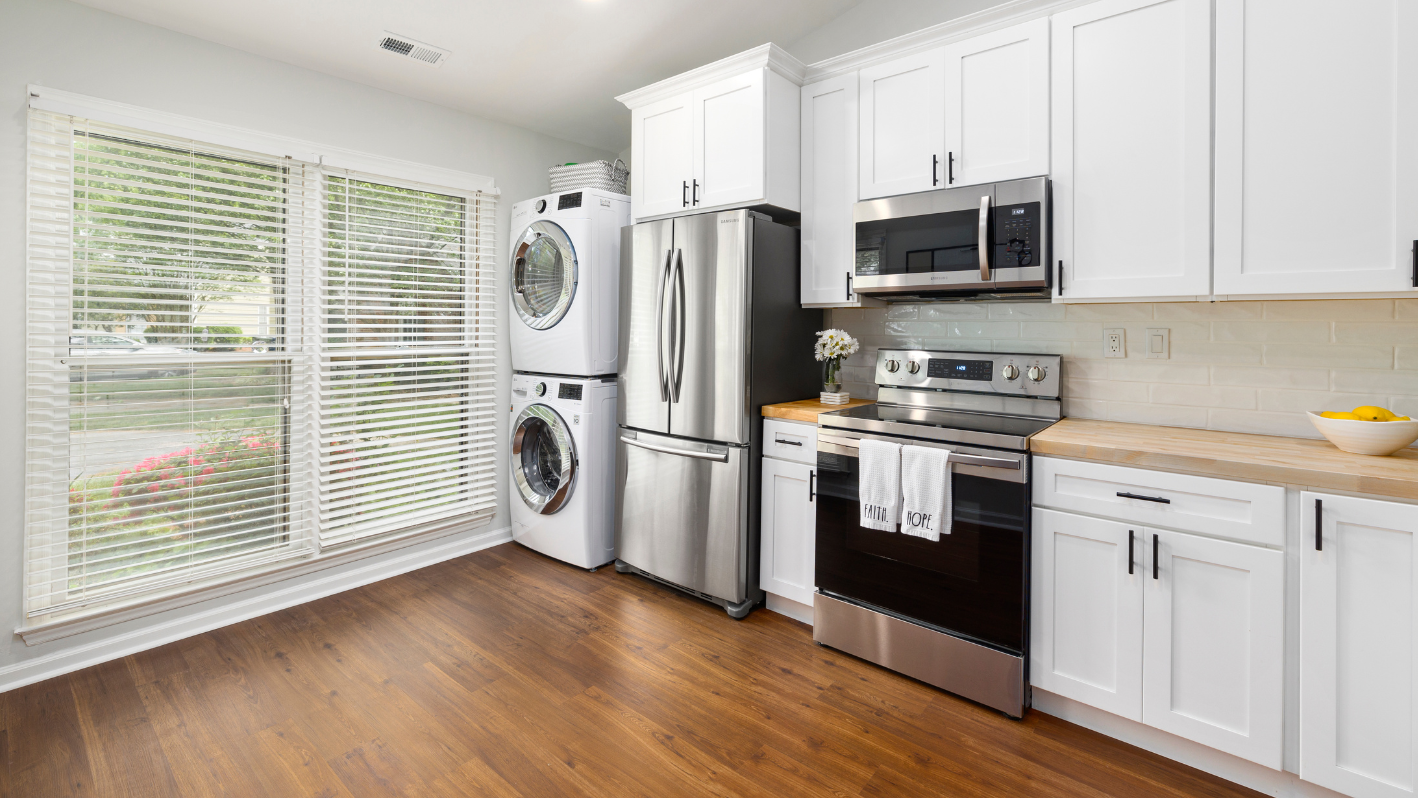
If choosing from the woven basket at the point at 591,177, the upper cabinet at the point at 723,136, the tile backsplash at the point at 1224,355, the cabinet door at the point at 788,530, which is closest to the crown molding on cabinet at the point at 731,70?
the upper cabinet at the point at 723,136

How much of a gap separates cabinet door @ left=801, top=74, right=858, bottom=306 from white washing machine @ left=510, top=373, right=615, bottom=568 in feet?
4.22

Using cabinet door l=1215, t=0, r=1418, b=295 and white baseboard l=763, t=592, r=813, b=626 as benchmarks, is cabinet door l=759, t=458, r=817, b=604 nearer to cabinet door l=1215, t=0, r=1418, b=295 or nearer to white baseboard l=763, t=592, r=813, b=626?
white baseboard l=763, t=592, r=813, b=626

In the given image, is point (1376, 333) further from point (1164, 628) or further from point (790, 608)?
point (790, 608)

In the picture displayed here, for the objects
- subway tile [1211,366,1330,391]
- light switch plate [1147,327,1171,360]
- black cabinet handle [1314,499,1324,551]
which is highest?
light switch plate [1147,327,1171,360]

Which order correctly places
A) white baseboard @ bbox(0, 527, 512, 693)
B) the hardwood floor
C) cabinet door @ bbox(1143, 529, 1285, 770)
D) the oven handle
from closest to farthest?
1. cabinet door @ bbox(1143, 529, 1285, 770)
2. the hardwood floor
3. the oven handle
4. white baseboard @ bbox(0, 527, 512, 693)

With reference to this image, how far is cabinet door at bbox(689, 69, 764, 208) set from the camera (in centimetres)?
267

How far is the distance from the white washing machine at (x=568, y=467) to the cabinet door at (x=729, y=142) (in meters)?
1.17

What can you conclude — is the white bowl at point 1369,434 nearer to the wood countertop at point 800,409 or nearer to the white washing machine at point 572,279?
the wood countertop at point 800,409

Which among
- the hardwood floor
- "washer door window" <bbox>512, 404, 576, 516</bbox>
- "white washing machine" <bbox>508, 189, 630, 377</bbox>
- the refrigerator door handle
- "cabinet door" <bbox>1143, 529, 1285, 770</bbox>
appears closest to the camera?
"cabinet door" <bbox>1143, 529, 1285, 770</bbox>

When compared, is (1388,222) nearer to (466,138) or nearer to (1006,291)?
(1006,291)

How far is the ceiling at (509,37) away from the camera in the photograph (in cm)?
251

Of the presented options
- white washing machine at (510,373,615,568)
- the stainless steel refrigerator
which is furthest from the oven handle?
white washing machine at (510,373,615,568)

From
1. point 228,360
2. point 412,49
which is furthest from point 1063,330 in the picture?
→ point 228,360

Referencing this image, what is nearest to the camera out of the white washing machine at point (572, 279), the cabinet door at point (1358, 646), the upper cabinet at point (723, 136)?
the cabinet door at point (1358, 646)
